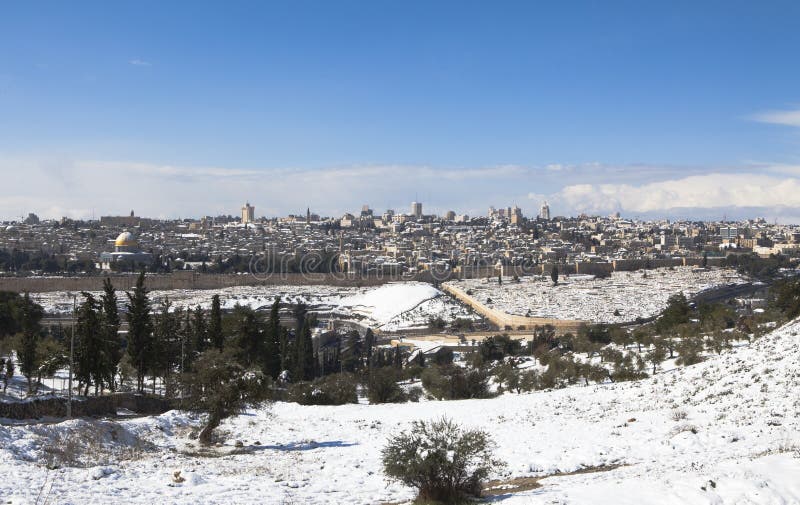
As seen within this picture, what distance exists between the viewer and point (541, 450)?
569 inches

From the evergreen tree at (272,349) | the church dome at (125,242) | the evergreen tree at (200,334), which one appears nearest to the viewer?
the evergreen tree at (200,334)

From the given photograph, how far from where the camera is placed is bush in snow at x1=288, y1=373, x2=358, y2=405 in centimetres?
2692

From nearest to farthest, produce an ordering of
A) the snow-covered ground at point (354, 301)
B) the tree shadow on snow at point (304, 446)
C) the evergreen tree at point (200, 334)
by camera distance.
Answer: the tree shadow on snow at point (304, 446), the evergreen tree at point (200, 334), the snow-covered ground at point (354, 301)

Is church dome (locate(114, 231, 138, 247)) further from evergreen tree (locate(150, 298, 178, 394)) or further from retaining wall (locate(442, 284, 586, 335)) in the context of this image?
evergreen tree (locate(150, 298, 178, 394))

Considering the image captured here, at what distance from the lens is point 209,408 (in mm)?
16594

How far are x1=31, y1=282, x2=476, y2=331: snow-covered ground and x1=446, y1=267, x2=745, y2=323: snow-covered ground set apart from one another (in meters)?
6.26

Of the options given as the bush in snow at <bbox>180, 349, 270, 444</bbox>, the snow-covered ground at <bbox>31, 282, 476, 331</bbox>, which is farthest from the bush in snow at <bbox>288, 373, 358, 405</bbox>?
the snow-covered ground at <bbox>31, 282, 476, 331</bbox>

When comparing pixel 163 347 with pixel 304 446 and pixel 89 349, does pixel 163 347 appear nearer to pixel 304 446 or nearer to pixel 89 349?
pixel 89 349

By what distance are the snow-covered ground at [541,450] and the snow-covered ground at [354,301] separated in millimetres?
47979

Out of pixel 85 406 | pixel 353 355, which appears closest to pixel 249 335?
pixel 85 406

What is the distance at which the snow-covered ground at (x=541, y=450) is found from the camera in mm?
9641

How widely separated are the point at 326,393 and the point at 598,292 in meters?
65.9

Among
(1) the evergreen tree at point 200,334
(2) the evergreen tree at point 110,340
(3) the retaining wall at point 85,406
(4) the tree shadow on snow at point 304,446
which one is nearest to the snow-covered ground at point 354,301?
(1) the evergreen tree at point 200,334

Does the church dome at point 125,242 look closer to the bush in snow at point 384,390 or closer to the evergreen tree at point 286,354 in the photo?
the evergreen tree at point 286,354
